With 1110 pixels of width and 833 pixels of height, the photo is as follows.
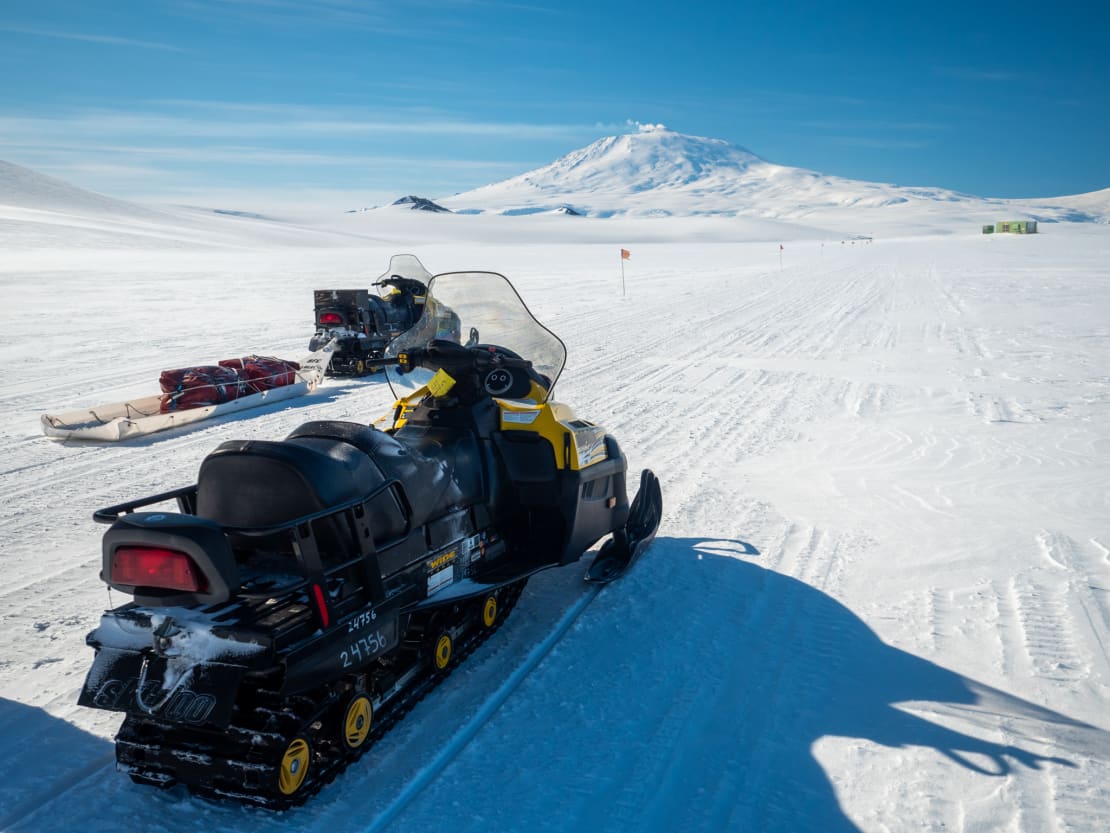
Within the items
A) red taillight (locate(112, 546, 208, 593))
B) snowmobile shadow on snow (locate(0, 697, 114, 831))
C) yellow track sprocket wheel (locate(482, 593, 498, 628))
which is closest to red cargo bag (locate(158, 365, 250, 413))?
snowmobile shadow on snow (locate(0, 697, 114, 831))

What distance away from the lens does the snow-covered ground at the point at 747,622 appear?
3.08 metres

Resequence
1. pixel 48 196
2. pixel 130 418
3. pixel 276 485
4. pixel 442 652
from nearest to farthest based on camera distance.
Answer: pixel 276 485
pixel 442 652
pixel 130 418
pixel 48 196

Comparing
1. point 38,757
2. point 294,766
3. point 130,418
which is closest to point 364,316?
point 130,418

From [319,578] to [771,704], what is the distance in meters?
2.01

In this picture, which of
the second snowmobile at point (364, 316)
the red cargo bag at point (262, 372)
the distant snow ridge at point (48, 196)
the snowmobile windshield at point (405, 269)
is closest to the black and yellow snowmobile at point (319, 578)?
the red cargo bag at point (262, 372)

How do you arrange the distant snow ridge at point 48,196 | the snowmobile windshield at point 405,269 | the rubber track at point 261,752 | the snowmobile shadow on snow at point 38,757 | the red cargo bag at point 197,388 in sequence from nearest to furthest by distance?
the rubber track at point 261,752, the snowmobile shadow on snow at point 38,757, the red cargo bag at point 197,388, the snowmobile windshield at point 405,269, the distant snow ridge at point 48,196

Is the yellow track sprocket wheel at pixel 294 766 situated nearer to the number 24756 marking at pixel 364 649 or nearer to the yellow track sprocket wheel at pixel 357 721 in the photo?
the yellow track sprocket wheel at pixel 357 721

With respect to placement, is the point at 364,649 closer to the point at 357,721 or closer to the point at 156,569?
the point at 357,721

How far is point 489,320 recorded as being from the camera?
4.89 metres

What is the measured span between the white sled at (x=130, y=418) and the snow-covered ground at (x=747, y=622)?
0.18 meters

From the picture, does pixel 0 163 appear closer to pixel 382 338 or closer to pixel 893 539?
pixel 382 338

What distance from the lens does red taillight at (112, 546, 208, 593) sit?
2760 mm

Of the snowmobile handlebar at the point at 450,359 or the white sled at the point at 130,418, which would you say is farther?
the white sled at the point at 130,418

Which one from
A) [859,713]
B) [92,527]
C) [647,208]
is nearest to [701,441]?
[859,713]
